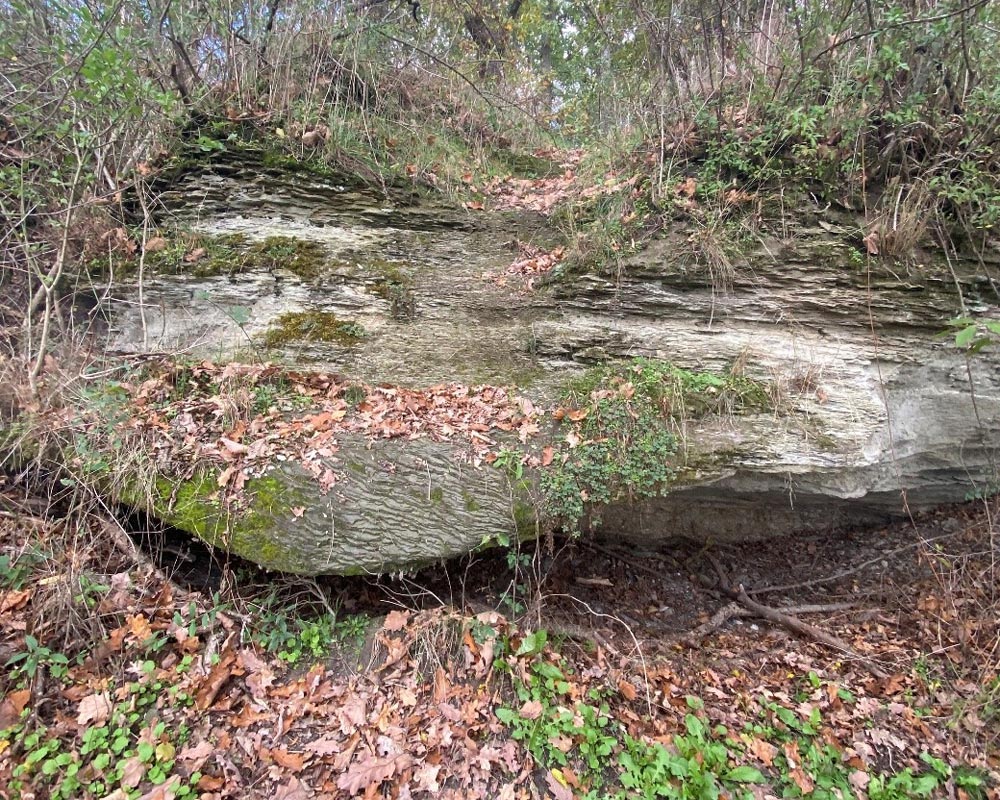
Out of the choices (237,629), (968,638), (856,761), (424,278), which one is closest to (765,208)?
(424,278)

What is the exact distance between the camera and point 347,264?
516cm

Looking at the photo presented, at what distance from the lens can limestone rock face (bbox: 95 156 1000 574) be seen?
3801mm

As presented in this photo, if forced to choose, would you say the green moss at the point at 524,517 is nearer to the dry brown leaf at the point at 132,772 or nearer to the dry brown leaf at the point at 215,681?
the dry brown leaf at the point at 215,681

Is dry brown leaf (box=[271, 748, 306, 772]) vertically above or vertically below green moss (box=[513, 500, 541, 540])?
below

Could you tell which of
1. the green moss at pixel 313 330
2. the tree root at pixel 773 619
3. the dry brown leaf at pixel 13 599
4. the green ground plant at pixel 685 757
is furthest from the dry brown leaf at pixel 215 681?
the tree root at pixel 773 619

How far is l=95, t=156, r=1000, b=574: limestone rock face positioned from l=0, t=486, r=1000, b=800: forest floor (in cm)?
59

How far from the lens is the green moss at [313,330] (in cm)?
476

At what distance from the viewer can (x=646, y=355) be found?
15.0 ft

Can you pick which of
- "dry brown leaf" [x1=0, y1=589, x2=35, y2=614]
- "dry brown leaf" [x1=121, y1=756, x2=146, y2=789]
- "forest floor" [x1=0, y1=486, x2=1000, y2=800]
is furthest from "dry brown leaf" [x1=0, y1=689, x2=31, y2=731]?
"dry brown leaf" [x1=121, y1=756, x2=146, y2=789]

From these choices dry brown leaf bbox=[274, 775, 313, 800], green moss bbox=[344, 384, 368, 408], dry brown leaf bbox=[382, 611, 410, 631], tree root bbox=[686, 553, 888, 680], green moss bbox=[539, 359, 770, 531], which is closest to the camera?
dry brown leaf bbox=[274, 775, 313, 800]

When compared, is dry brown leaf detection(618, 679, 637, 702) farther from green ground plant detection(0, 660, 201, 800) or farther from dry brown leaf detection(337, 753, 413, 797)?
green ground plant detection(0, 660, 201, 800)

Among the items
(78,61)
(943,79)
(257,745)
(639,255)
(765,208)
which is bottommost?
(257,745)

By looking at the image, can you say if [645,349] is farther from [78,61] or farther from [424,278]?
[78,61]

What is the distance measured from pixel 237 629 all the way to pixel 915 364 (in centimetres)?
608
